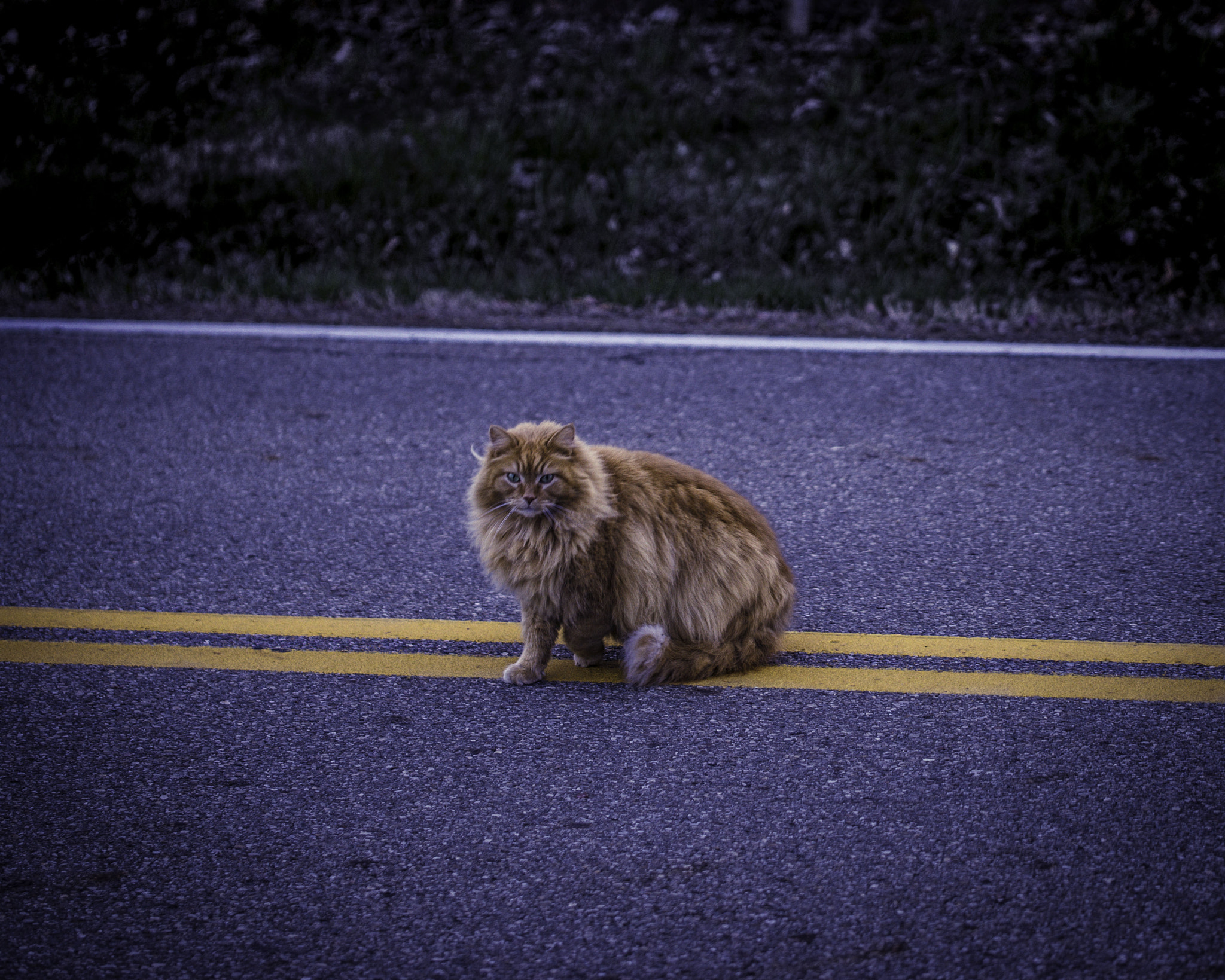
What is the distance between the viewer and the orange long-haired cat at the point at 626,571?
2945 mm

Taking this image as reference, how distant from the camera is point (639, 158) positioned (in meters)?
8.61

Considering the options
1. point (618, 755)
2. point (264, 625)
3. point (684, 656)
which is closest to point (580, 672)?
point (684, 656)

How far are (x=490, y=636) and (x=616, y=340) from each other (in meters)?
3.18

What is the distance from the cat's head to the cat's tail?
402 millimetres

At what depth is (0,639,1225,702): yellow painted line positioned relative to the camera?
9.31ft

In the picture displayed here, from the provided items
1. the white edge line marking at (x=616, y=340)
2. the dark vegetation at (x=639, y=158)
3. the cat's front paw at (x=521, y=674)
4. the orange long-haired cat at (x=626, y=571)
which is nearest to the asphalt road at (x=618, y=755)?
the cat's front paw at (x=521, y=674)

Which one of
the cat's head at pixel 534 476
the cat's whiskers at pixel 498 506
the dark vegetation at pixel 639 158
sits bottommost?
the cat's whiskers at pixel 498 506

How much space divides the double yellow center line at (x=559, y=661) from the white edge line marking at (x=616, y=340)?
2.97 metres

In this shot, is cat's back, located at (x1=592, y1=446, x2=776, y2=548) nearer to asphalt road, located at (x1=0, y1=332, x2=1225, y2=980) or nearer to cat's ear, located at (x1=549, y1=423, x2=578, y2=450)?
cat's ear, located at (x1=549, y1=423, x2=578, y2=450)

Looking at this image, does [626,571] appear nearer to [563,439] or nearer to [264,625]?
[563,439]

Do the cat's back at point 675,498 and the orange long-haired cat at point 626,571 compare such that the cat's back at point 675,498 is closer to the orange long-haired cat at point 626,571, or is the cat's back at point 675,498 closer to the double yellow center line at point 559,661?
the orange long-haired cat at point 626,571

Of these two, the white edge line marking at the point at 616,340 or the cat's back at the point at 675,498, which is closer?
the cat's back at the point at 675,498

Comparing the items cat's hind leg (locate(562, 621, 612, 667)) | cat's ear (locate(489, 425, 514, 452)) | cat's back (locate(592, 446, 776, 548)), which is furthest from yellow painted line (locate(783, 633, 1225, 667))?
cat's ear (locate(489, 425, 514, 452))

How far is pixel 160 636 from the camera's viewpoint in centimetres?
319
